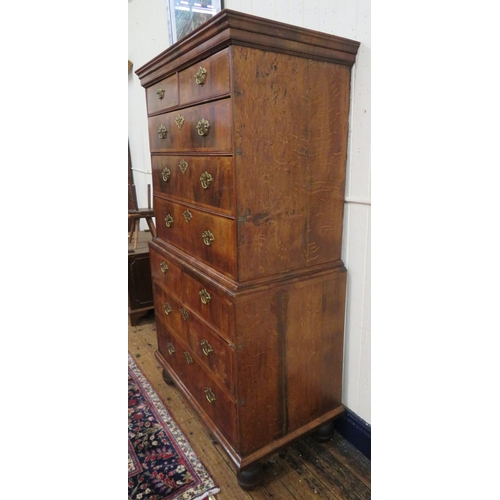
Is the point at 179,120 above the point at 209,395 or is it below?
above

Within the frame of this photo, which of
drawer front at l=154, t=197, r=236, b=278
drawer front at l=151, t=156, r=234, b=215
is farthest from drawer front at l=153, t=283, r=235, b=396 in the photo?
drawer front at l=151, t=156, r=234, b=215

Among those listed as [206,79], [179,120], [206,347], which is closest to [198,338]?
[206,347]

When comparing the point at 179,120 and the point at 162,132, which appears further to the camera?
the point at 162,132

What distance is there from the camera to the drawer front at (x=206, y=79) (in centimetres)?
118

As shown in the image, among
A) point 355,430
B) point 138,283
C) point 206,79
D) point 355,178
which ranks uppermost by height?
point 206,79

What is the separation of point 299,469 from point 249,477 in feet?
0.77

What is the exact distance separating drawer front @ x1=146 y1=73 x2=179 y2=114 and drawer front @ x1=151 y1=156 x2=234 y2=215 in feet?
0.73

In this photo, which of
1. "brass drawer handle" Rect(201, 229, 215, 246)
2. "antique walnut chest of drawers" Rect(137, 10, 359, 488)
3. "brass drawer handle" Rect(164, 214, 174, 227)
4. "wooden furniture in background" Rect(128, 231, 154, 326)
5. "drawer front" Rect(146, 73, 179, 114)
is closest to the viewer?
"antique walnut chest of drawers" Rect(137, 10, 359, 488)

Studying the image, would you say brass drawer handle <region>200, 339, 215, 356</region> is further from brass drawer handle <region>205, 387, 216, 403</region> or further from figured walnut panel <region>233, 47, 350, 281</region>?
figured walnut panel <region>233, 47, 350, 281</region>

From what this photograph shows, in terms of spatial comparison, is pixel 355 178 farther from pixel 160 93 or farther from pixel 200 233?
pixel 160 93

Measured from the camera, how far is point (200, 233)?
1.52 m

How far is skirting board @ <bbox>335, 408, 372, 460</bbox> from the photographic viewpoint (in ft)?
5.29

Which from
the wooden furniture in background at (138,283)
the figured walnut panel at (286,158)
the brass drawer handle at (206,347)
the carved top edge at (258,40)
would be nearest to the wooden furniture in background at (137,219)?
the wooden furniture in background at (138,283)
